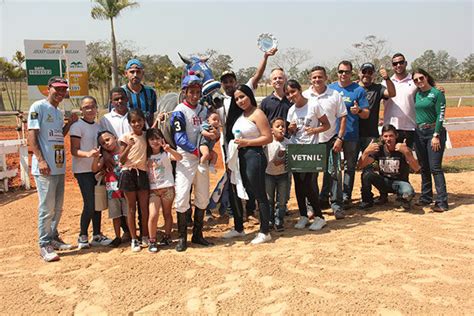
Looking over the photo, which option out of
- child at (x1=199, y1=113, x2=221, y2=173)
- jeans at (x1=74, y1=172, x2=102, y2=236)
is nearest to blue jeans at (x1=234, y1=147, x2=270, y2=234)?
child at (x1=199, y1=113, x2=221, y2=173)

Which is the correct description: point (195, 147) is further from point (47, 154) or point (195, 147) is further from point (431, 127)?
point (431, 127)

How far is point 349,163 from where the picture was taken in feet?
20.9

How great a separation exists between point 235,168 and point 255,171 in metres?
0.25

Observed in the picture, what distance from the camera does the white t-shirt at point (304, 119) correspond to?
18.1 feet

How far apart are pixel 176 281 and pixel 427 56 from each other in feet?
306

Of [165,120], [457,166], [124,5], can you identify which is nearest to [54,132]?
[165,120]

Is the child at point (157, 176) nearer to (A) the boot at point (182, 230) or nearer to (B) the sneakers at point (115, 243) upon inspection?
(A) the boot at point (182, 230)

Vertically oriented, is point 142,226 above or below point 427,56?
below

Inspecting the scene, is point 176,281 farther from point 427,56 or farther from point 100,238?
point 427,56

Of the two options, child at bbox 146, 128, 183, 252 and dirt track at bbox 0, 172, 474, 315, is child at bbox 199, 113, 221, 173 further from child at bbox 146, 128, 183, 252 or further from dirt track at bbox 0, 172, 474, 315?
dirt track at bbox 0, 172, 474, 315

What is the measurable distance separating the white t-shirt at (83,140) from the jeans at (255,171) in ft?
5.58

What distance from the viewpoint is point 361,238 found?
17.2 ft

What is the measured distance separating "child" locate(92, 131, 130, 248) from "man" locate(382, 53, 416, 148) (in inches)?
153

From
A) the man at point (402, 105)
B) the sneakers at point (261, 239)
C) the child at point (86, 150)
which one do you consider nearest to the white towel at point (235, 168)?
the sneakers at point (261, 239)
